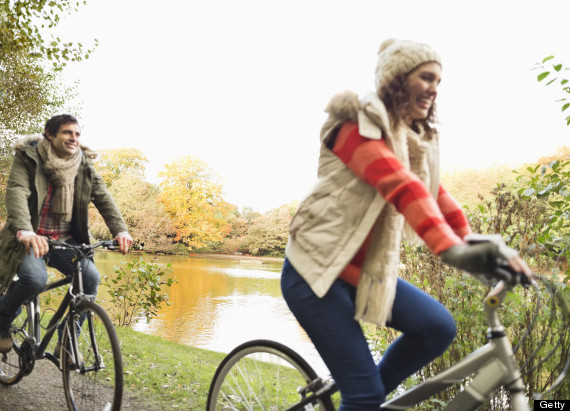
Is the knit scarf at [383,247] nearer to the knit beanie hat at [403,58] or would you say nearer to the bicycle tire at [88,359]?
the knit beanie hat at [403,58]

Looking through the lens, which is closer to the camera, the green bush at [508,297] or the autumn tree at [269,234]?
the green bush at [508,297]

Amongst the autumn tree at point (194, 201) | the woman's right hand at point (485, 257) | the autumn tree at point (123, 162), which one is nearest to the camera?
the woman's right hand at point (485, 257)

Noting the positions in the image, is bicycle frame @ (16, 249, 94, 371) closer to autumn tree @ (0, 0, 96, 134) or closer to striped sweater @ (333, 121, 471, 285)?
striped sweater @ (333, 121, 471, 285)

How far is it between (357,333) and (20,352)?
2.66m

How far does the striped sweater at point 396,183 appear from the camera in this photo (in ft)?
4.22

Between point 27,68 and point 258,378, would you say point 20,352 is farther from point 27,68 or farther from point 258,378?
point 27,68

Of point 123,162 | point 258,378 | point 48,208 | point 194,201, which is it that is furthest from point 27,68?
point 123,162

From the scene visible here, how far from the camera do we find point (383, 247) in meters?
1.52

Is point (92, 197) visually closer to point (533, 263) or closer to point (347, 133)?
point (347, 133)

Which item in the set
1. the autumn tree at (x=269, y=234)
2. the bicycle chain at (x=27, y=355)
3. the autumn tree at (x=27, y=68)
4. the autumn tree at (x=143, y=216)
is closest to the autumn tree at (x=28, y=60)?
the autumn tree at (x=27, y=68)

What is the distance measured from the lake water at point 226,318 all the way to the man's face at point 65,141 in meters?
4.09

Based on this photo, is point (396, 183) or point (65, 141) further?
point (65, 141)

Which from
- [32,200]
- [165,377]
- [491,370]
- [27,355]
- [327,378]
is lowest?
[165,377]

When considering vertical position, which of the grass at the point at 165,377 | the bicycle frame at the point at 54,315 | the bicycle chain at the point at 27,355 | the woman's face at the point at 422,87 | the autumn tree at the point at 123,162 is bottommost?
the grass at the point at 165,377
